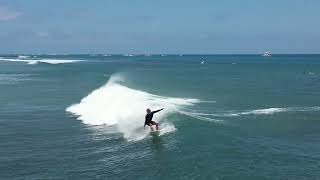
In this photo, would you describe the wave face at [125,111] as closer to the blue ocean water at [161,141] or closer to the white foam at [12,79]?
the blue ocean water at [161,141]

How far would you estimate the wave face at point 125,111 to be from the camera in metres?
38.0

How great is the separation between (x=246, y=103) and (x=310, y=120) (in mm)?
13385

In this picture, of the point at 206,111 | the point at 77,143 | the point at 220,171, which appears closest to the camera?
the point at 220,171

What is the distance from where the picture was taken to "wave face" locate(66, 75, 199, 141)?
37984mm

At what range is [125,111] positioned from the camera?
152 ft

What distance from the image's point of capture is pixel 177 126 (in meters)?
37.7

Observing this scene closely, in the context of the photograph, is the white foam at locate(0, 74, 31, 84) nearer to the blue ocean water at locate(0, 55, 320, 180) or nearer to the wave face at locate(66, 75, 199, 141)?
the wave face at locate(66, 75, 199, 141)

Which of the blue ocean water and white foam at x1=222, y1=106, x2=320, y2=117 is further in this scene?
white foam at x1=222, y1=106, x2=320, y2=117

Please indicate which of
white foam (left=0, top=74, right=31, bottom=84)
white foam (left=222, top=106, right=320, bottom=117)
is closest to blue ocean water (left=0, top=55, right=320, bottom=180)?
white foam (left=222, top=106, right=320, bottom=117)

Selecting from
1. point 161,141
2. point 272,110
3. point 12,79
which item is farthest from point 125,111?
point 12,79

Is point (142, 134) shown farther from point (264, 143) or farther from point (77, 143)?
point (264, 143)

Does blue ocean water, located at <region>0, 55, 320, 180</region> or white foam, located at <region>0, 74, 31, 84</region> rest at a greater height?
blue ocean water, located at <region>0, 55, 320, 180</region>

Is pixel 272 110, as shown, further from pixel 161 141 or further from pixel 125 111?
pixel 161 141

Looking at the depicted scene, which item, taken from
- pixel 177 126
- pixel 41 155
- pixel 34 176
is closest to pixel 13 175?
pixel 34 176
